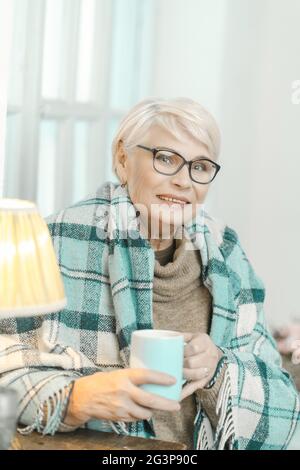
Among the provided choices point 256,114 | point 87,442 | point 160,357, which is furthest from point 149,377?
point 256,114

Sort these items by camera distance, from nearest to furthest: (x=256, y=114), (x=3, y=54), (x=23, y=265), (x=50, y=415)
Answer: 1. (x=23, y=265)
2. (x=50, y=415)
3. (x=3, y=54)
4. (x=256, y=114)

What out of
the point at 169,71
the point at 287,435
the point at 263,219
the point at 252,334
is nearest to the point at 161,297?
the point at 252,334

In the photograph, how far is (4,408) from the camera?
149cm

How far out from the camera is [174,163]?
208cm

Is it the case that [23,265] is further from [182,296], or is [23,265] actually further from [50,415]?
[182,296]

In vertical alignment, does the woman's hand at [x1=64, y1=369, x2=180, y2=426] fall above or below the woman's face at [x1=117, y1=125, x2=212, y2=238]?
below

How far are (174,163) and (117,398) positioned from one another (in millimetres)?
570

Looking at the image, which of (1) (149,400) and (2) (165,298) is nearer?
(1) (149,400)

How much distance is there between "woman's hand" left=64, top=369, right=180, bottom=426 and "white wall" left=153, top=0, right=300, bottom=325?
1.60 metres

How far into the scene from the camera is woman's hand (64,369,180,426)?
1.70 m

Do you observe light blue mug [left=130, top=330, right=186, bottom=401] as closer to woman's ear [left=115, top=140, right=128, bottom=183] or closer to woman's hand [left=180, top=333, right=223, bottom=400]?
woman's hand [left=180, top=333, right=223, bottom=400]

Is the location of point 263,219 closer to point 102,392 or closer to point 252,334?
point 252,334

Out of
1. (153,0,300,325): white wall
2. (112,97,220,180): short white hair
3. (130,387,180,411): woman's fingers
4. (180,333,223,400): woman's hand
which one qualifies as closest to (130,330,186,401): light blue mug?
(130,387,180,411): woman's fingers

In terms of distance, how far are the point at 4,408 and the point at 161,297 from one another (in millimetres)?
709
